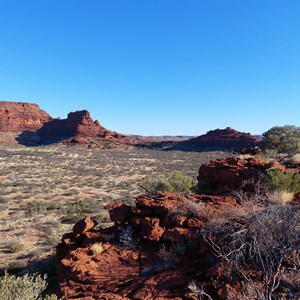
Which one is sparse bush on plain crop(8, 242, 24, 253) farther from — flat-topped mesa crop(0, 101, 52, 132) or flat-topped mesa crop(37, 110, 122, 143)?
A: flat-topped mesa crop(0, 101, 52, 132)

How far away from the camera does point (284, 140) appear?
979 inches

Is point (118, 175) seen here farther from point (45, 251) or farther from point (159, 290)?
point (159, 290)

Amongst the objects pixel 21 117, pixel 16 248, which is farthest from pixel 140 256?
pixel 21 117

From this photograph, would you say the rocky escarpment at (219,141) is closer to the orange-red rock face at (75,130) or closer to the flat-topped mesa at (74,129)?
the orange-red rock face at (75,130)

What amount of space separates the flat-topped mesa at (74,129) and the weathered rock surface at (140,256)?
9013 centimetres

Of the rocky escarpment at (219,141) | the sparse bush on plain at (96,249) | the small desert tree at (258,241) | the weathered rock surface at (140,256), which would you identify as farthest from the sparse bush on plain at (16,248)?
the rocky escarpment at (219,141)

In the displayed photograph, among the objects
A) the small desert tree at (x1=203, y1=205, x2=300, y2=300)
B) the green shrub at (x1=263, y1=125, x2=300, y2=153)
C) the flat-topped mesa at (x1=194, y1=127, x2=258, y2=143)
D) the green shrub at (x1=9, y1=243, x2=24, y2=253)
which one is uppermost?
the flat-topped mesa at (x1=194, y1=127, x2=258, y2=143)

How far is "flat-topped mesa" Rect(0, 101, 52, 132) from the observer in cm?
9975

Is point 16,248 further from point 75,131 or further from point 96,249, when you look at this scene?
point 75,131

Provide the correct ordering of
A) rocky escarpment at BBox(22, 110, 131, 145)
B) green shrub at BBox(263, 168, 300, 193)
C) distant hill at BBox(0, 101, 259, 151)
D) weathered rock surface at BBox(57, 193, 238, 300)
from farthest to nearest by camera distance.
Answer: rocky escarpment at BBox(22, 110, 131, 145) → distant hill at BBox(0, 101, 259, 151) → green shrub at BBox(263, 168, 300, 193) → weathered rock surface at BBox(57, 193, 238, 300)

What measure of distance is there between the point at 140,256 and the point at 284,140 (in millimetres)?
22417

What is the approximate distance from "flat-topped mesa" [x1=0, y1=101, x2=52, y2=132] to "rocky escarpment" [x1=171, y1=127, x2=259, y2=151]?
2105 inches

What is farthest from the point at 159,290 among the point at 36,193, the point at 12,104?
the point at 12,104

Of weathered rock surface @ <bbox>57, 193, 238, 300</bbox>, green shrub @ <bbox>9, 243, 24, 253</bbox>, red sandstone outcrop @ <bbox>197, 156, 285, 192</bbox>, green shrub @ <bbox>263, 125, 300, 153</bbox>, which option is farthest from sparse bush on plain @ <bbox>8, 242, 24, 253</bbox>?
green shrub @ <bbox>263, 125, 300, 153</bbox>
